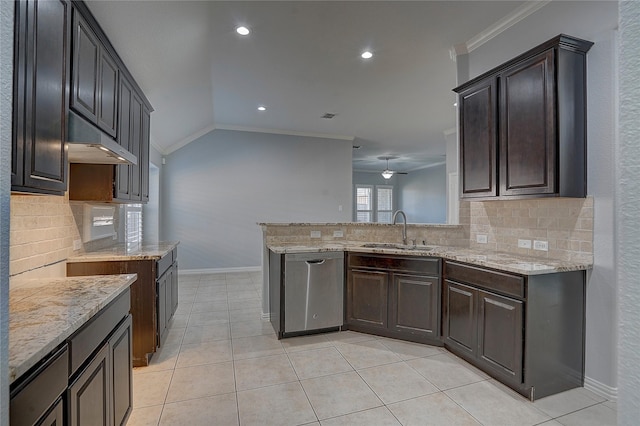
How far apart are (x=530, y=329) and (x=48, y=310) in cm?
276

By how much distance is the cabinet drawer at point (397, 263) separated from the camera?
294 centimetres

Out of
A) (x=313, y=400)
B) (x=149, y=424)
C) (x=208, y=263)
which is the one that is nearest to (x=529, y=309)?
(x=313, y=400)

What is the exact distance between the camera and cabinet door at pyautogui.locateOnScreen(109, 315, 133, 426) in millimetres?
1576

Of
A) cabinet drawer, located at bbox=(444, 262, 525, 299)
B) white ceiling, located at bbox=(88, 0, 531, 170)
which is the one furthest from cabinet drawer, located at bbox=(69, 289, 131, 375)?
cabinet drawer, located at bbox=(444, 262, 525, 299)

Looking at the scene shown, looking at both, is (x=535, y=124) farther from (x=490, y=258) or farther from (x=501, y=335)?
(x=501, y=335)

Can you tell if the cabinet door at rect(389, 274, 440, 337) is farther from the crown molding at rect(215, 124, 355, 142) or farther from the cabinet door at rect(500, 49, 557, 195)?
the crown molding at rect(215, 124, 355, 142)

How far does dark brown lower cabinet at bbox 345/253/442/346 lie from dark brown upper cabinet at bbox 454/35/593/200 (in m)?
0.94

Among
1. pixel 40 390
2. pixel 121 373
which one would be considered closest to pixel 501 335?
pixel 121 373

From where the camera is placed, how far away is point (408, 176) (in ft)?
39.4

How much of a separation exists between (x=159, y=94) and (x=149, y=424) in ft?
11.9

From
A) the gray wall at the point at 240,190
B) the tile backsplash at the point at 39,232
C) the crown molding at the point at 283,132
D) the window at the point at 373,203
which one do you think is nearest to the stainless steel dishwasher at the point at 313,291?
the tile backsplash at the point at 39,232

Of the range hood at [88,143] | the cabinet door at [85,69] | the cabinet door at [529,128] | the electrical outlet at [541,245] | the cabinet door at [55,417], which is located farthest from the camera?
the electrical outlet at [541,245]

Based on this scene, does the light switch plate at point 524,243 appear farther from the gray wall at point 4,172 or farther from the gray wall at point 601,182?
the gray wall at point 4,172

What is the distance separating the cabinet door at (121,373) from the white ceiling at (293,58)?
2.22 metres
